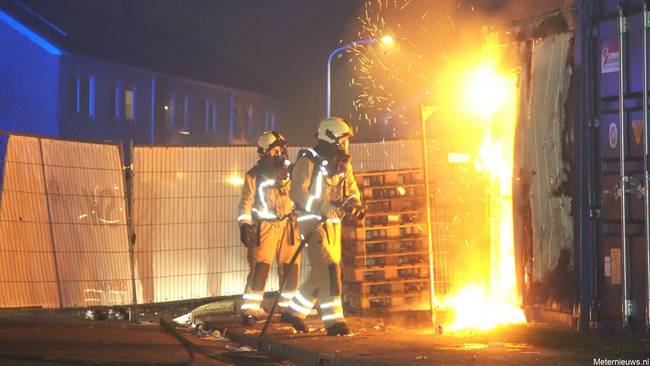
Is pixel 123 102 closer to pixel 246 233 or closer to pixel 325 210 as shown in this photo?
pixel 246 233

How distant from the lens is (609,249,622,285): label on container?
9227 millimetres

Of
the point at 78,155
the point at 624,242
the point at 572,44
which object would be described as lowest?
the point at 624,242

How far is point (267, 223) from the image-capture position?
11.1 meters

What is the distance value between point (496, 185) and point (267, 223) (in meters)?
2.63

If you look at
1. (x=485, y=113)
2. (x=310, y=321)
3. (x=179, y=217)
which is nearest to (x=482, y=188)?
(x=485, y=113)

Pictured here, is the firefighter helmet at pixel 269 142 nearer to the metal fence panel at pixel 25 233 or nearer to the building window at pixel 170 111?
the metal fence panel at pixel 25 233

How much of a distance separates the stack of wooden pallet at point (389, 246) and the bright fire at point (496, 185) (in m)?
1.03

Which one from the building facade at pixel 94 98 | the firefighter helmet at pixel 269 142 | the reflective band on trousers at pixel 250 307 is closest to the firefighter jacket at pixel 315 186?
the firefighter helmet at pixel 269 142

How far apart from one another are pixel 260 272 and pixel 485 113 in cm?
312

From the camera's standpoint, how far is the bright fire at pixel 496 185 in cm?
1077

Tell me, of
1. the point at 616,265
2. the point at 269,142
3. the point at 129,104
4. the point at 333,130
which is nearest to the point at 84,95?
the point at 129,104

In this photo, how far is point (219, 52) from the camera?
5784cm

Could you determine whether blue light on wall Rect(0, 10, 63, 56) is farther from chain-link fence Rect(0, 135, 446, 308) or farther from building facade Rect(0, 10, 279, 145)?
chain-link fence Rect(0, 135, 446, 308)

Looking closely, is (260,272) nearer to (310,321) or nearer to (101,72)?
(310,321)
